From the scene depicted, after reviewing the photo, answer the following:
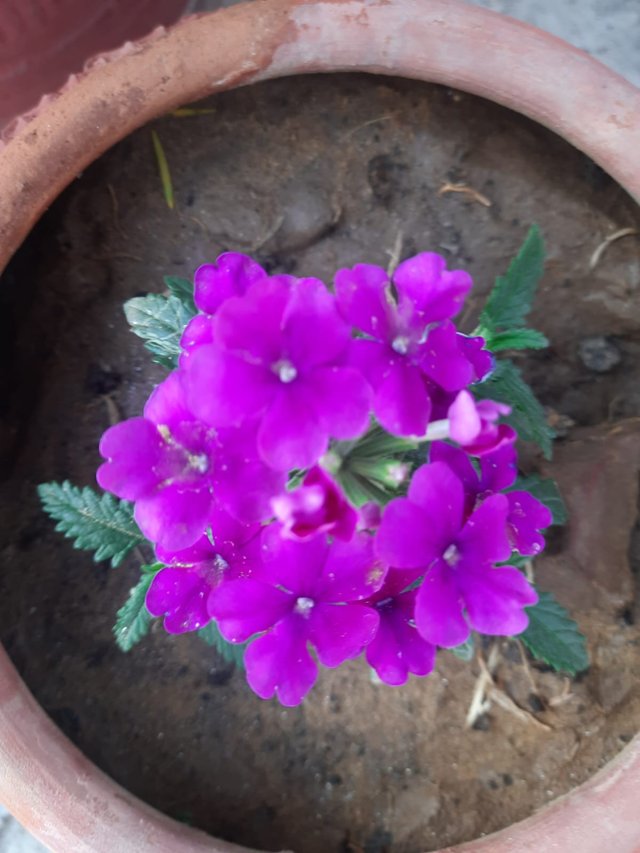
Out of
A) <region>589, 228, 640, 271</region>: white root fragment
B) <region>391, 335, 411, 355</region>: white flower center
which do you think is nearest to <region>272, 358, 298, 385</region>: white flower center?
<region>391, 335, 411, 355</region>: white flower center

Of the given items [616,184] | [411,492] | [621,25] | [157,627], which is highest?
[621,25]

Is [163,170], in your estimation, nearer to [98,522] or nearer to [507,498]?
[98,522]

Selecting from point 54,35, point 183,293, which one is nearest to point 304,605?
→ point 183,293

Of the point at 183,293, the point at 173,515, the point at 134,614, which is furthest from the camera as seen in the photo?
the point at 183,293

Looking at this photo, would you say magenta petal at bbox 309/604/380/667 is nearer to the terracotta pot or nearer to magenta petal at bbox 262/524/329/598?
magenta petal at bbox 262/524/329/598

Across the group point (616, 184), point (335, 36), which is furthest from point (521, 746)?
point (335, 36)

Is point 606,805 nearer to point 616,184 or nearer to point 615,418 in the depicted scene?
point 615,418
